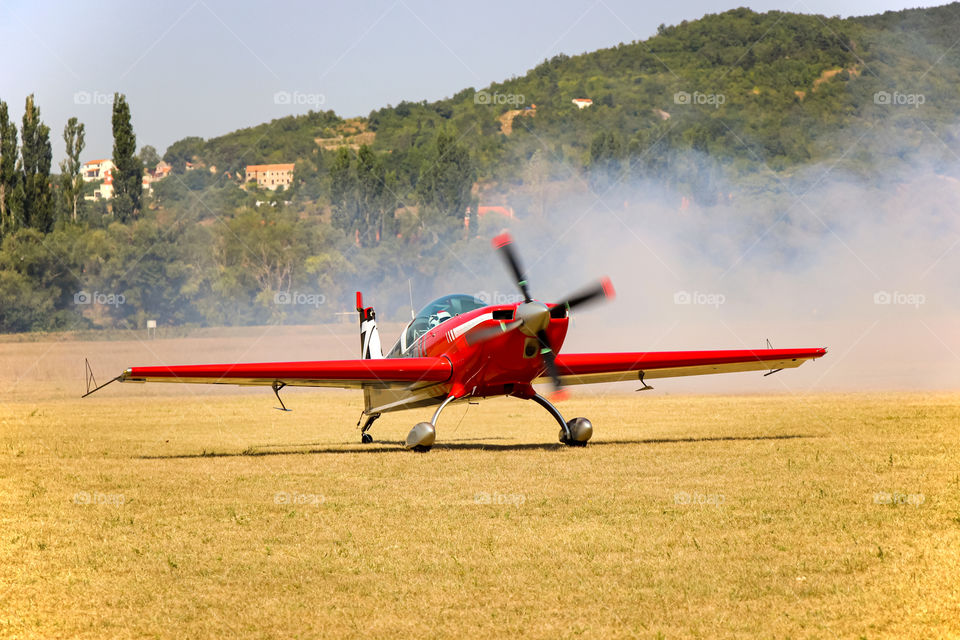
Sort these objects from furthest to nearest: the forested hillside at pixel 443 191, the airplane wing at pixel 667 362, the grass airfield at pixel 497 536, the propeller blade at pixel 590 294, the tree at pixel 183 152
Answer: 1. the tree at pixel 183 152
2. the forested hillside at pixel 443 191
3. the airplane wing at pixel 667 362
4. the propeller blade at pixel 590 294
5. the grass airfield at pixel 497 536

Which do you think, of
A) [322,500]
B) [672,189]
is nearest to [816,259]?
[672,189]

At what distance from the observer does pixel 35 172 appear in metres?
82.1

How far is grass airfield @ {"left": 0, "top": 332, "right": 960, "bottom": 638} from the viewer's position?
311 inches

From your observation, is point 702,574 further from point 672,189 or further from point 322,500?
point 672,189

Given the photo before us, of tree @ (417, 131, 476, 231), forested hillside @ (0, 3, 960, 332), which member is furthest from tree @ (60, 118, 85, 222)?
tree @ (417, 131, 476, 231)

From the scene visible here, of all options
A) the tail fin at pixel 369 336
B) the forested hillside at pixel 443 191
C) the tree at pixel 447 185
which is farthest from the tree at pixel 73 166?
the tail fin at pixel 369 336

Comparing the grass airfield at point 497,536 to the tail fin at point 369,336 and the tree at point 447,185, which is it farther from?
the tree at point 447,185

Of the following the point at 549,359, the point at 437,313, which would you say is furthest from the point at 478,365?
the point at 437,313

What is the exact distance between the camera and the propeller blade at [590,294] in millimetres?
17188

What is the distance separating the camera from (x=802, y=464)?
1584 centimetres

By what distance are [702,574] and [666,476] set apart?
608 cm

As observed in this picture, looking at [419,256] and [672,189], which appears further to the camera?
[419,256]

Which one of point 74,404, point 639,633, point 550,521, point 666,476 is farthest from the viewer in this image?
point 74,404

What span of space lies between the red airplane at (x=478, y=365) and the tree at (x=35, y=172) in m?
66.0
